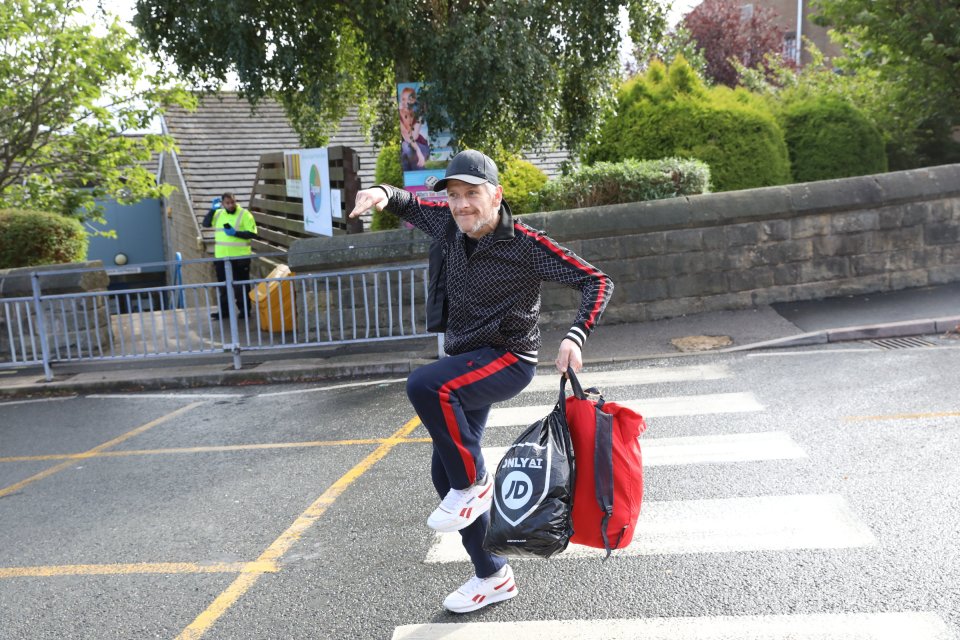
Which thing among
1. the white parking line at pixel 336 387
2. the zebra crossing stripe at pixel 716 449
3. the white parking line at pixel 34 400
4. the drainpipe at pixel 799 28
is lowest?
the white parking line at pixel 34 400

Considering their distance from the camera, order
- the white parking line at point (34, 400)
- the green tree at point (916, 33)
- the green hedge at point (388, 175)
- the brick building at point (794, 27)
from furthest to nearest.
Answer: the brick building at point (794, 27) → the green hedge at point (388, 175) → the green tree at point (916, 33) → the white parking line at point (34, 400)

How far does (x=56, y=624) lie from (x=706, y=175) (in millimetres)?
9741

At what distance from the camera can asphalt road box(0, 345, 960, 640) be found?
403cm

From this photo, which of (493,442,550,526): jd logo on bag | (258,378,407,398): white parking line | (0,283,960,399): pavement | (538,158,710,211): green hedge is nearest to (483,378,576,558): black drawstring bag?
(493,442,550,526): jd logo on bag

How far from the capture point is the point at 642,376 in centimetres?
876

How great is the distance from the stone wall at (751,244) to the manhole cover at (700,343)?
3.53 ft

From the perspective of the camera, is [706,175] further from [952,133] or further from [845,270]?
[952,133]

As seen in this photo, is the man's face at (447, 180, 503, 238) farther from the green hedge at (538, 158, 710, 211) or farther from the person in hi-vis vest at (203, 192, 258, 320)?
the person in hi-vis vest at (203, 192, 258, 320)

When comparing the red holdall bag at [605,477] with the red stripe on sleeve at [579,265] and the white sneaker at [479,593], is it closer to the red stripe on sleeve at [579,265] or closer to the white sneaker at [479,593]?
the red stripe on sleeve at [579,265]

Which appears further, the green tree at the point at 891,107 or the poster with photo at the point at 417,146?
the green tree at the point at 891,107

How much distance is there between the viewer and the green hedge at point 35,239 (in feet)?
43.9

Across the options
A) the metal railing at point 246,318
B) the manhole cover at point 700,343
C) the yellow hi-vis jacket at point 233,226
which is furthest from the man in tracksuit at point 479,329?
A: the yellow hi-vis jacket at point 233,226

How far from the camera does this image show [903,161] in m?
14.3

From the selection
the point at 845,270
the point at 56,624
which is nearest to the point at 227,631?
the point at 56,624
